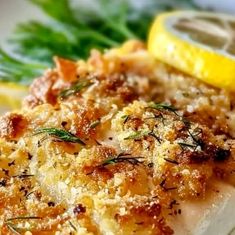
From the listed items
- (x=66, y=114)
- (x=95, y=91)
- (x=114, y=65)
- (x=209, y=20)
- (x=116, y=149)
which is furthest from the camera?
(x=209, y=20)

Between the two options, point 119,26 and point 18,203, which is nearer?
point 18,203

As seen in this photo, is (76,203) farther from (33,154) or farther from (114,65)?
(114,65)

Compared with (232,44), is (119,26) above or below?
below

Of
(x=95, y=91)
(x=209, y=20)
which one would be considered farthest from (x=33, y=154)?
(x=209, y=20)

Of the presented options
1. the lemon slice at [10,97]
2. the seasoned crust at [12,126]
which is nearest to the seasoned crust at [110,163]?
the seasoned crust at [12,126]

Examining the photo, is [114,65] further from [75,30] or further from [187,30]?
[75,30]

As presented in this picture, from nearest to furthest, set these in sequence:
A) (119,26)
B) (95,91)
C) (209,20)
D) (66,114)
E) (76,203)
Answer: (76,203)
(66,114)
(95,91)
(209,20)
(119,26)

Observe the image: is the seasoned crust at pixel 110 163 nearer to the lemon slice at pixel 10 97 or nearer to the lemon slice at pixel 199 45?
the lemon slice at pixel 199 45

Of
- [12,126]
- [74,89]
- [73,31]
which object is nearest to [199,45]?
[74,89]
